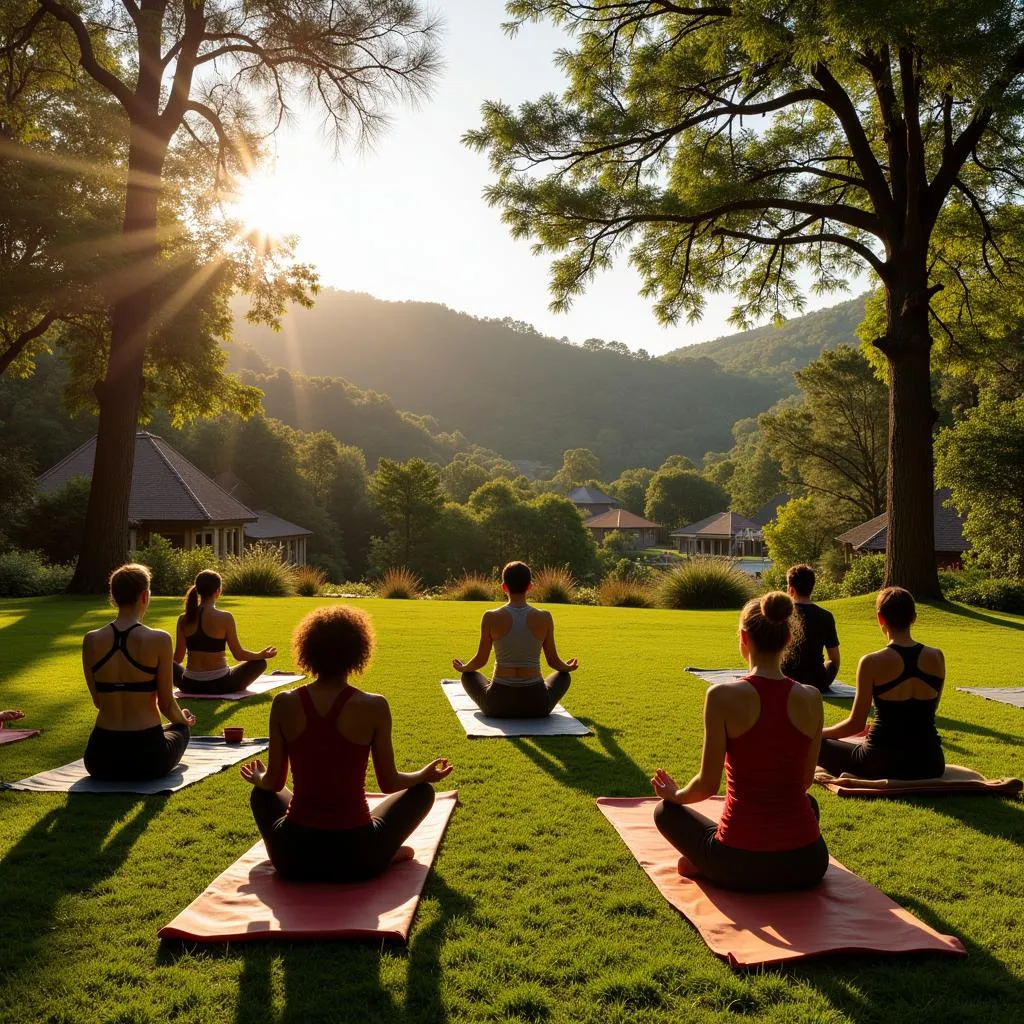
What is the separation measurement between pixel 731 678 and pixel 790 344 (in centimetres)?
16339

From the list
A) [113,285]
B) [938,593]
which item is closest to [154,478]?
[113,285]

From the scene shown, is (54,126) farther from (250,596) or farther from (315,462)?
(315,462)

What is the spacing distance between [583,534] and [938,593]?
4655 cm

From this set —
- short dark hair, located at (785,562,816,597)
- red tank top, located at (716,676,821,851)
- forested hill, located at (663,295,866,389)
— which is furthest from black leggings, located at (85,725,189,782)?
forested hill, located at (663,295,866,389)

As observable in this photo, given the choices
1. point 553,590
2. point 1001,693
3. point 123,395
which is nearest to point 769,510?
point 553,590

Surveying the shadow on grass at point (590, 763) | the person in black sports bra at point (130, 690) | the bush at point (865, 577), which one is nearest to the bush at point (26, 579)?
the person in black sports bra at point (130, 690)

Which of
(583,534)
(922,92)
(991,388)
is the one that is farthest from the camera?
(583,534)

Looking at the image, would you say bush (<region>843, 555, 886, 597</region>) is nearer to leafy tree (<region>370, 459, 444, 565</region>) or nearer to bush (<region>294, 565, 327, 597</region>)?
bush (<region>294, 565, 327, 597</region>)

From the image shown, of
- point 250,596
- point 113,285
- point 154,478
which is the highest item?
point 113,285

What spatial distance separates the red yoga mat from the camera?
10.5 feet

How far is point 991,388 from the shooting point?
107ft

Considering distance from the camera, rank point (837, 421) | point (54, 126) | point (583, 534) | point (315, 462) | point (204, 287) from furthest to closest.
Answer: point (315, 462) < point (583, 534) < point (837, 421) < point (54, 126) < point (204, 287)

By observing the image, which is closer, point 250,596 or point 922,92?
point 922,92

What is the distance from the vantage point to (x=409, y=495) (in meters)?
51.2
